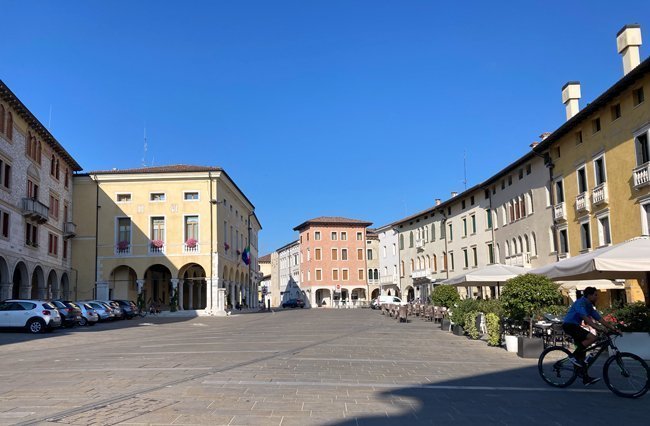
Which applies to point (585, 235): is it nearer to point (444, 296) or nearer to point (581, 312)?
point (444, 296)

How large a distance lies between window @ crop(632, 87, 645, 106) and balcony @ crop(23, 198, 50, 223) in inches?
1301

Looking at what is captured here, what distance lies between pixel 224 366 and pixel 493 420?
6.56m

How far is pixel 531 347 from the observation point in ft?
45.0

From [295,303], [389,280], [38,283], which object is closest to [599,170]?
[38,283]

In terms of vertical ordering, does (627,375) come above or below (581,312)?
below

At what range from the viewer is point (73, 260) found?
151ft

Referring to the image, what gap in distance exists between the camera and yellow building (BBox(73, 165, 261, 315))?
45.8 m

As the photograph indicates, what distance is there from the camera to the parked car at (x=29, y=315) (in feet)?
81.5

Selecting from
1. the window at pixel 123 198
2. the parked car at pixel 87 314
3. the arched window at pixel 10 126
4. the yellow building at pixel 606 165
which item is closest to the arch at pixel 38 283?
the parked car at pixel 87 314

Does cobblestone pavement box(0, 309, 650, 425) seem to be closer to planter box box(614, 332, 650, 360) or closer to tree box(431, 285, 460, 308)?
planter box box(614, 332, 650, 360)

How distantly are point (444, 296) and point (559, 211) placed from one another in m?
7.69

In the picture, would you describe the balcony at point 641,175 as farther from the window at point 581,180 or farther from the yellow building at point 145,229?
the yellow building at point 145,229

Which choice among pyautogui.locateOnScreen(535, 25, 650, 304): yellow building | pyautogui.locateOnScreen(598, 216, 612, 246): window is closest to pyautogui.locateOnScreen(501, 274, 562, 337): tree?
pyautogui.locateOnScreen(535, 25, 650, 304): yellow building

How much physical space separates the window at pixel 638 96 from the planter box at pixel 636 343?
41.2 ft
